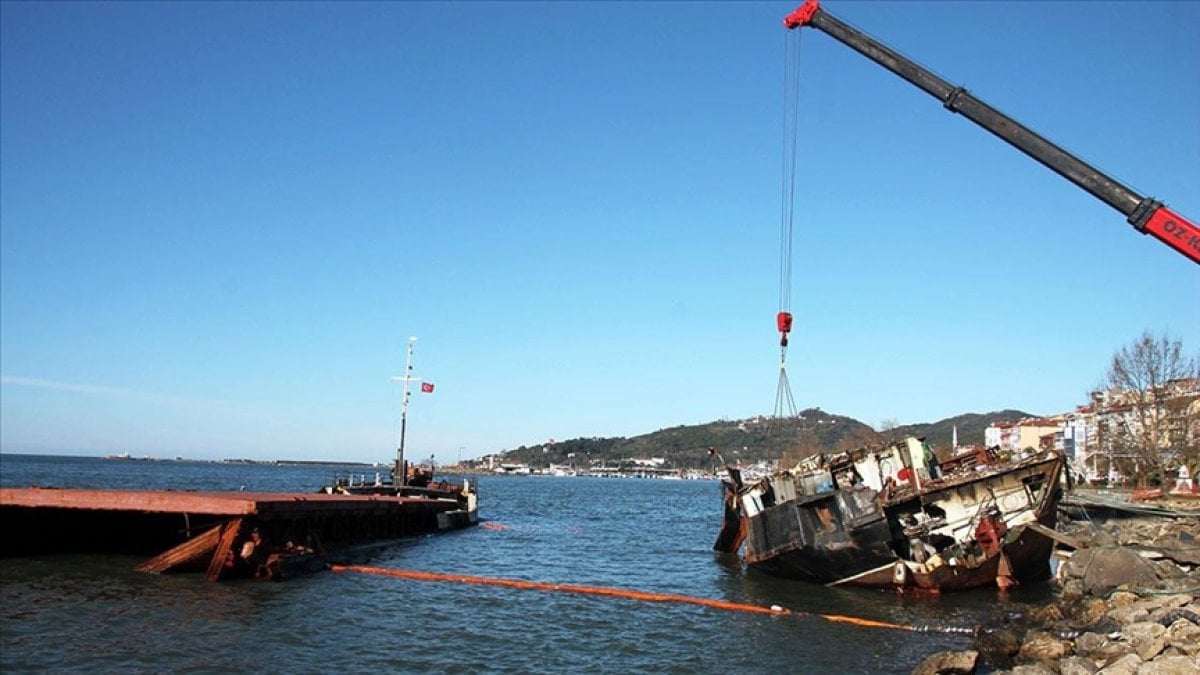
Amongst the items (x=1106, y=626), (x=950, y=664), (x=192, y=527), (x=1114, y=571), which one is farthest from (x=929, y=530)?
(x=192, y=527)

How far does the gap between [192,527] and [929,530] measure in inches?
930

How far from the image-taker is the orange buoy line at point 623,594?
70.9 ft

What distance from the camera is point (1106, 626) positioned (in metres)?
18.0

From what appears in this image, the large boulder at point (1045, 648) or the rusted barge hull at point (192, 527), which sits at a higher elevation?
the rusted barge hull at point (192, 527)

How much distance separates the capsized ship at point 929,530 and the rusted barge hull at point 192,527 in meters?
16.0

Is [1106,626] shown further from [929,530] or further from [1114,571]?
[929,530]

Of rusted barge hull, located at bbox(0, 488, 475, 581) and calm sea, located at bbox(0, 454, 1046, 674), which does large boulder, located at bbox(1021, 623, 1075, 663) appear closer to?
calm sea, located at bbox(0, 454, 1046, 674)

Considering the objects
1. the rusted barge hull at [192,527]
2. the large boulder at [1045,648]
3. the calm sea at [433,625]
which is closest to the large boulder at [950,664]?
the large boulder at [1045,648]

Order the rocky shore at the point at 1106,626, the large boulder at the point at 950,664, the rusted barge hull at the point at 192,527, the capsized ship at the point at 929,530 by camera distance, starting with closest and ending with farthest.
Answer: the rocky shore at the point at 1106,626, the large boulder at the point at 950,664, the rusted barge hull at the point at 192,527, the capsized ship at the point at 929,530

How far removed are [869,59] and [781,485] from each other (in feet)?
48.7

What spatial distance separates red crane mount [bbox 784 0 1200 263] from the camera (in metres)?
18.3

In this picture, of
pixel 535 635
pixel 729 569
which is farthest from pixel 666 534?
pixel 535 635

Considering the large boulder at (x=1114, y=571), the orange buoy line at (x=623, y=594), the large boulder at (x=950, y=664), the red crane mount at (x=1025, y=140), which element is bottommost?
the orange buoy line at (x=623, y=594)

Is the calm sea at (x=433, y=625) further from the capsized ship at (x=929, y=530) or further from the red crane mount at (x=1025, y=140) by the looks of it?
the red crane mount at (x=1025, y=140)
